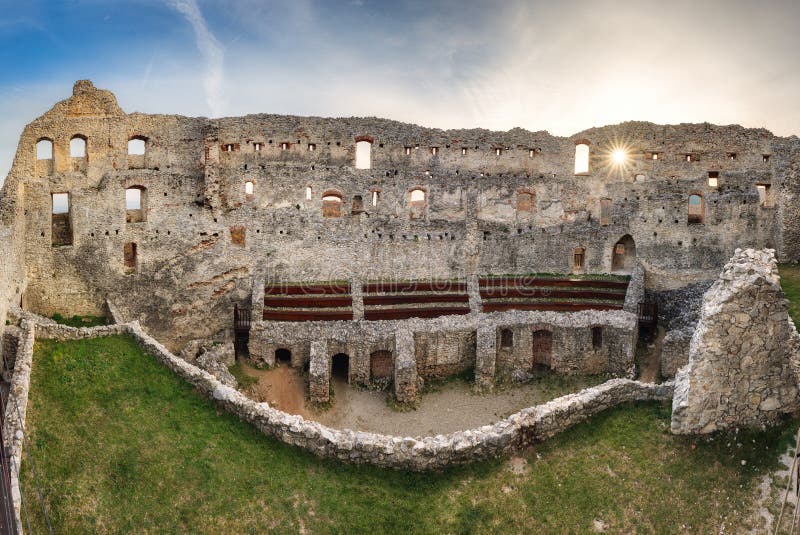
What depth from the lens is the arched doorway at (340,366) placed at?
22.6 metres

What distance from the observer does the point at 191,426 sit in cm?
1412

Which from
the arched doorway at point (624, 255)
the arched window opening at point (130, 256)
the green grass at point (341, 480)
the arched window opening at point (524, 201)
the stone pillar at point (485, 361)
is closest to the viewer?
the green grass at point (341, 480)

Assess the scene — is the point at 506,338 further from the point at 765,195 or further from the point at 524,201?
the point at 765,195

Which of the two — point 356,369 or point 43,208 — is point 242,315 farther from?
point 43,208

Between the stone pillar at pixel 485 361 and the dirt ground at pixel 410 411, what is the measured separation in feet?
1.51

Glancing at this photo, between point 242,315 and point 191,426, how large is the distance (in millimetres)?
9883

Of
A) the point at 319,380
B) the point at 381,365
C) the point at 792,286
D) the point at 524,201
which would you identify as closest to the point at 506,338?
the point at 381,365

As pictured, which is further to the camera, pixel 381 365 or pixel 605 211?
pixel 605 211

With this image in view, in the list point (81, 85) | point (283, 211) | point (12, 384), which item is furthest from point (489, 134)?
point (12, 384)

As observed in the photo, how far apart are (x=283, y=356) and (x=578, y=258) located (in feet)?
59.4

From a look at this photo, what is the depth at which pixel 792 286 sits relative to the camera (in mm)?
21703

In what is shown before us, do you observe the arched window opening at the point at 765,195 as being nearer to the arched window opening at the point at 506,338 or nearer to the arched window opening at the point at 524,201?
the arched window opening at the point at 524,201

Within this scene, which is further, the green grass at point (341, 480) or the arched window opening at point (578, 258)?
the arched window opening at point (578, 258)

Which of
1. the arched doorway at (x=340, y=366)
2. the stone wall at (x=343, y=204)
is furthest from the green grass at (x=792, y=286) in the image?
the arched doorway at (x=340, y=366)
